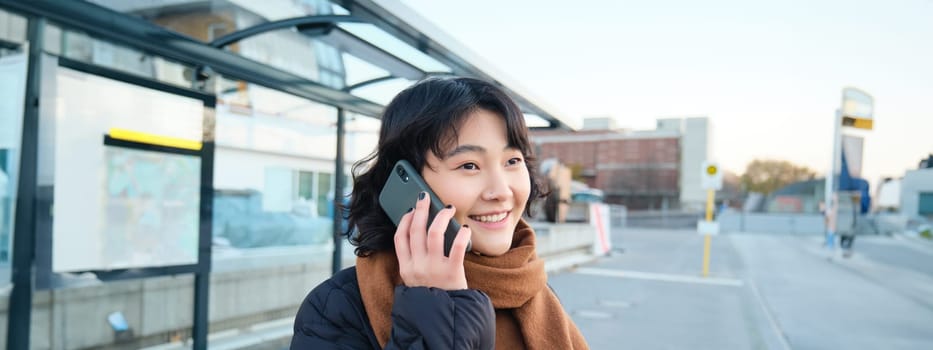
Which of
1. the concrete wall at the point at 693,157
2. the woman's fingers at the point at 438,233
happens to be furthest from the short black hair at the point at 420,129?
the concrete wall at the point at 693,157

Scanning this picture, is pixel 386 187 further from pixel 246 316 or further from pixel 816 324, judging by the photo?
pixel 816 324

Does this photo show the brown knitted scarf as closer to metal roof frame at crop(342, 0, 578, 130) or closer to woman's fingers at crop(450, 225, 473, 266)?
woman's fingers at crop(450, 225, 473, 266)

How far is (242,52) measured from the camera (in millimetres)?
3232

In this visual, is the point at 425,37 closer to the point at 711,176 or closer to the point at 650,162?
the point at 711,176

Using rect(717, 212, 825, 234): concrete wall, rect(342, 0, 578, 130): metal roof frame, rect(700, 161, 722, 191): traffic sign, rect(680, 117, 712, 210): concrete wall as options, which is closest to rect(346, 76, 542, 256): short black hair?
rect(342, 0, 578, 130): metal roof frame

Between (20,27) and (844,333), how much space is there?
24.5 ft

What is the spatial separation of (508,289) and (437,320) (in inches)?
11.0

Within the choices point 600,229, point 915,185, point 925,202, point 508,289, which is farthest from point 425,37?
point 925,202

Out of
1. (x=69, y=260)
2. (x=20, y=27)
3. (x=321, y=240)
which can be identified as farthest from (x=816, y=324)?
(x=20, y=27)

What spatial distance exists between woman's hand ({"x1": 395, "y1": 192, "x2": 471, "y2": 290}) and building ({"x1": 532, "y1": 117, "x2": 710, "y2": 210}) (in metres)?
67.4

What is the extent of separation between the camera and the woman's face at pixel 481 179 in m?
1.14

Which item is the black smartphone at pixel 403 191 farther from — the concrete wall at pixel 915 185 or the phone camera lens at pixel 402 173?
the concrete wall at pixel 915 185

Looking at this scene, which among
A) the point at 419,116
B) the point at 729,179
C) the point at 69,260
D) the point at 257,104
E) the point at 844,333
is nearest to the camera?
the point at 419,116

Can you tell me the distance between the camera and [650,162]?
7044cm
